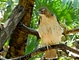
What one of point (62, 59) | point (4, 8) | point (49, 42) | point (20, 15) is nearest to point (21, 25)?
point (20, 15)

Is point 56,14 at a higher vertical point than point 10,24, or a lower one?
lower

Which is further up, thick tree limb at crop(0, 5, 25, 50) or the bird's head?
the bird's head

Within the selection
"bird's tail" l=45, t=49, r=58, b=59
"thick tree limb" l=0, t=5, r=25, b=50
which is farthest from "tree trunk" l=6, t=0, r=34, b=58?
"bird's tail" l=45, t=49, r=58, b=59

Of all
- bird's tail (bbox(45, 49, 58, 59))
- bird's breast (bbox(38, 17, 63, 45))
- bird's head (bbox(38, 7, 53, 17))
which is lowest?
bird's tail (bbox(45, 49, 58, 59))

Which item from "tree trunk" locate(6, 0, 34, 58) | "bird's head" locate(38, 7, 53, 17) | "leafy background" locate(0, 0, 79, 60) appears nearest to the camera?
"bird's head" locate(38, 7, 53, 17)

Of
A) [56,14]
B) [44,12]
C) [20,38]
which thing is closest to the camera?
[44,12]

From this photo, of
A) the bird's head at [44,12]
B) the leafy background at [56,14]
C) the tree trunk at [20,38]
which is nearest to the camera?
the bird's head at [44,12]

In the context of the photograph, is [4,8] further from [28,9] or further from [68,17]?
[28,9]

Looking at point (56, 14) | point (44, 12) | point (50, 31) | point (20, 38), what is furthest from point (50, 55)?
point (56, 14)

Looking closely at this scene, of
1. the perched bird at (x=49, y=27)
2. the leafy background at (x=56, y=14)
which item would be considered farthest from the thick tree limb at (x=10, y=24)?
the leafy background at (x=56, y=14)

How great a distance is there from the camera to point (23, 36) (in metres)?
1.51

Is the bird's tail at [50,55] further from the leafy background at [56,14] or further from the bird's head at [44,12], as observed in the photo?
the leafy background at [56,14]

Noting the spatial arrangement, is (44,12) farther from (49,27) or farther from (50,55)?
(50,55)

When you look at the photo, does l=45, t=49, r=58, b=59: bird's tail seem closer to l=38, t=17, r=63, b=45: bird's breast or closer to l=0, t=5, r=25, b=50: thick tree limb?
l=38, t=17, r=63, b=45: bird's breast
